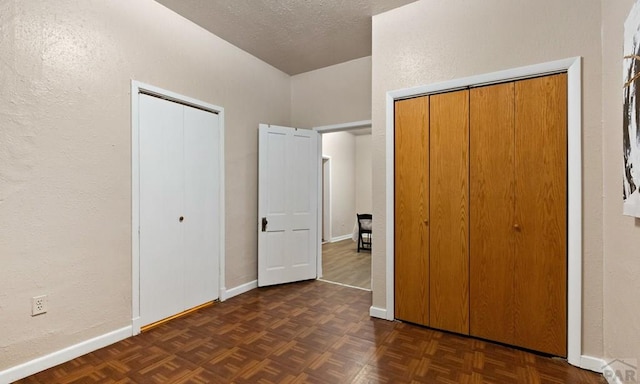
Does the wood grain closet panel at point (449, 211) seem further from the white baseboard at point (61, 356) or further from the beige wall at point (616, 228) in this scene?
the white baseboard at point (61, 356)

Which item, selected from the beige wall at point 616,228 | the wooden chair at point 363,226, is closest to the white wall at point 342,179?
the wooden chair at point 363,226

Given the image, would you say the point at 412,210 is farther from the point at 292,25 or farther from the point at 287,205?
the point at 292,25

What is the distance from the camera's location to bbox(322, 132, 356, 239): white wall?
25.4 ft

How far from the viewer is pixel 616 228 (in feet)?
6.25

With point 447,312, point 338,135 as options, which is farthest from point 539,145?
point 338,135

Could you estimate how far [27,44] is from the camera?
2.08 metres

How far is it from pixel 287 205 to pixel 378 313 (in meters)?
1.85

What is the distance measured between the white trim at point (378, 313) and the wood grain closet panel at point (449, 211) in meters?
0.44

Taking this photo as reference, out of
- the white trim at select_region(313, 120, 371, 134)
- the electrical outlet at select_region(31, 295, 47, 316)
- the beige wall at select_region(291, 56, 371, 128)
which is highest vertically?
the beige wall at select_region(291, 56, 371, 128)

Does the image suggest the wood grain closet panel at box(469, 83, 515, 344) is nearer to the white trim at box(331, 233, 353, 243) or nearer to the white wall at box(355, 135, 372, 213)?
the white trim at box(331, 233, 353, 243)

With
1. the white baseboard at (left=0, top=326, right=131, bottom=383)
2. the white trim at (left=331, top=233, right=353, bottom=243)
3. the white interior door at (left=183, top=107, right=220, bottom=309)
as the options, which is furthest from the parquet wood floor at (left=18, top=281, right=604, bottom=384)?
the white trim at (left=331, top=233, right=353, bottom=243)

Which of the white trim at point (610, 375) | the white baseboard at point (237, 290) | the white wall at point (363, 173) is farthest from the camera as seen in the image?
the white wall at point (363, 173)

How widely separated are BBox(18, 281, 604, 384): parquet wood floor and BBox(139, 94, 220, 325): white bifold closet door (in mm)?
304

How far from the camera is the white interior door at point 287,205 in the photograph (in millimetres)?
3961
